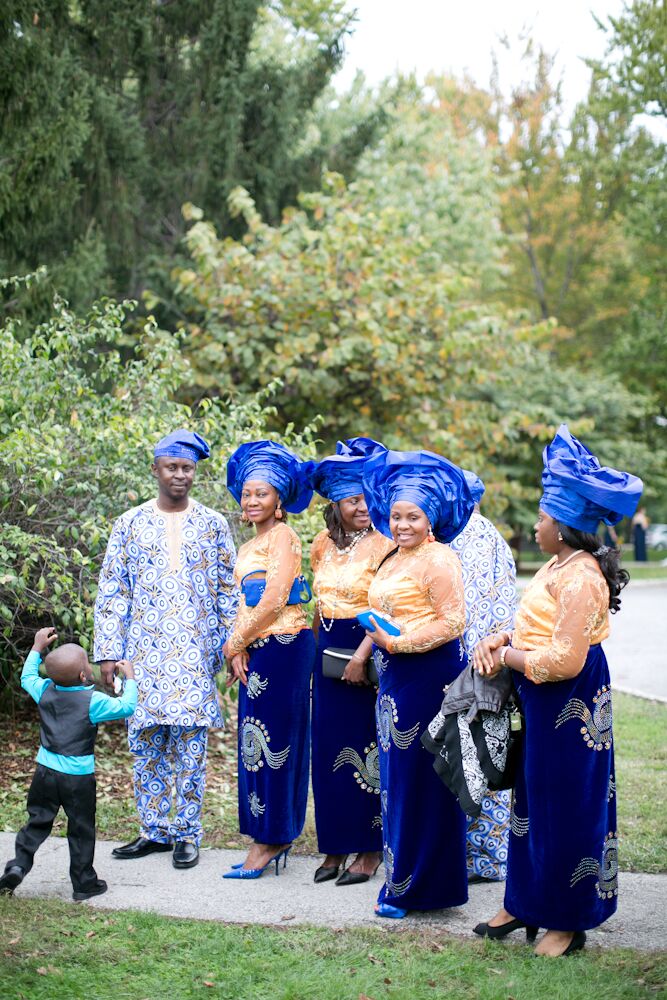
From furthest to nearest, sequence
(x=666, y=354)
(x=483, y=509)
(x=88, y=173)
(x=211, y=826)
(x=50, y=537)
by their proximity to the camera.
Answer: (x=666, y=354), (x=483, y=509), (x=88, y=173), (x=50, y=537), (x=211, y=826)

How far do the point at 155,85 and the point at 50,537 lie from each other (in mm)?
10400

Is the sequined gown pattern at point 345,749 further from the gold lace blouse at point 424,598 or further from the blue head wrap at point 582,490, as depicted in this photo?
the blue head wrap at point 582,490

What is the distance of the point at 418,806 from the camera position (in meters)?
4.82

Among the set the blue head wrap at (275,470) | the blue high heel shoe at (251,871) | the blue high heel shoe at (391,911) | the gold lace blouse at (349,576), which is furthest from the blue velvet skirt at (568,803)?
the blue head wrap at (275,470)

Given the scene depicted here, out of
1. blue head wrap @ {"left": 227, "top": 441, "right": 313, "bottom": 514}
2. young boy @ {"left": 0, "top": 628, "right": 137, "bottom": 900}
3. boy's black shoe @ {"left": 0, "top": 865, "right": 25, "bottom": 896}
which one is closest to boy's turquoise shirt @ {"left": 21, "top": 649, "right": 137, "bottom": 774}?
young boy @ {"left": 0, "top": 628, "right": 137, "bottom": 900}

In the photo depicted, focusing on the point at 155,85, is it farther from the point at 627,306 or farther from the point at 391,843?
the point at 627,306

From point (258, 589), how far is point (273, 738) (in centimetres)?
73

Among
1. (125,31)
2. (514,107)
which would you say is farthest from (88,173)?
(514,107)

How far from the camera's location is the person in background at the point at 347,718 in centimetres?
539

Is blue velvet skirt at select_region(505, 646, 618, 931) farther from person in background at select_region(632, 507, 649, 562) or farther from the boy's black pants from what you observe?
person in background at select_region(632, 507, 649, 562)

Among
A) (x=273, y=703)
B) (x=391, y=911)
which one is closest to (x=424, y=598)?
(x=273, y=703)

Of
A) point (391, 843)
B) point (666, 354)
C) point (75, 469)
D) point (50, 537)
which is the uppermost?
point (666, 354)

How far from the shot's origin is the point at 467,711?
4.55 meters

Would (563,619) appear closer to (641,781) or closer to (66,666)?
(66,666)
